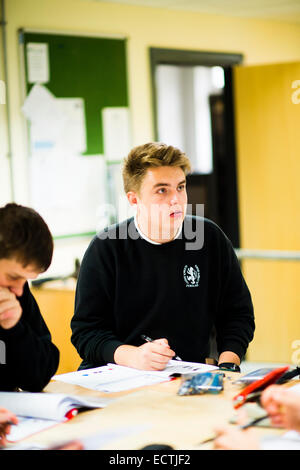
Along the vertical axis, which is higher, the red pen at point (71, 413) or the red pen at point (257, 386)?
the red pen at point (257, 386)

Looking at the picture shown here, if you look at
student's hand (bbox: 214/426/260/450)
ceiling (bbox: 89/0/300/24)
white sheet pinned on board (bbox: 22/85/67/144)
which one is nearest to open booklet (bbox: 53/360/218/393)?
student's hand (bbox: 214/426/260/450)

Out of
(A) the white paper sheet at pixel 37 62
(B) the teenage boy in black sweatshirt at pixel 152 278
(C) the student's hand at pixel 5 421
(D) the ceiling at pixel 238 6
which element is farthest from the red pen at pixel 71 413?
(D) the ceiling at pixel 238 6

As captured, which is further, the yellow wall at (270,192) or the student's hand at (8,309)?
the yellow wall at (270,192)

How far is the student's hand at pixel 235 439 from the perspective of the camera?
1.08 metres

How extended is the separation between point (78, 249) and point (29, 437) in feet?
9.84

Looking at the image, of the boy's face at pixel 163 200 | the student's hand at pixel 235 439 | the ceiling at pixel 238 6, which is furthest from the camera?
the ceiling at pixel 238 6

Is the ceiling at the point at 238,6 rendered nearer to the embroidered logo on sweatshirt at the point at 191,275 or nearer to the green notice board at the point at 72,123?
the green notice board at the point at 72,123

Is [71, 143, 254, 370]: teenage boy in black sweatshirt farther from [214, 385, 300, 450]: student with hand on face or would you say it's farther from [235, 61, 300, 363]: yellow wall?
[235, 61, 300, 363]: yellow wall

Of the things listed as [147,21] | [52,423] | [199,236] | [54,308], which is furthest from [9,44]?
[52,423]

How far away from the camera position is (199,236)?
77.8 inches

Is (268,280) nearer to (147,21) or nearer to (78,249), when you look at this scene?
(78,249)

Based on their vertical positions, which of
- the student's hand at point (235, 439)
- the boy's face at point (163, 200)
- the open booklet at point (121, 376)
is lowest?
the open booklet at point (121, 376)

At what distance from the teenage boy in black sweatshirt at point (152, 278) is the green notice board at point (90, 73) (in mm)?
2275

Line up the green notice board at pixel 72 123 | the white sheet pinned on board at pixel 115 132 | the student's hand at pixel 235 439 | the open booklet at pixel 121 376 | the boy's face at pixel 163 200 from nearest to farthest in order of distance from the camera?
the student's hand at pixel 235 439
the open booklet at pixel 121 376
the boy's face at pixel 163 200
the green notice board at pixel 72 123
the white sheet pinned on board at pixel 115 132
